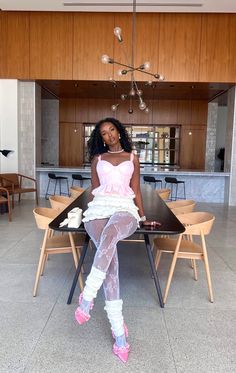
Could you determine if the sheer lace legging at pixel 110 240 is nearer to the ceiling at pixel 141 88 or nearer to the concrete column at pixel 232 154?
the concrete column at pixel 232 154

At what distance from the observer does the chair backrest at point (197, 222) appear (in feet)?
8.34

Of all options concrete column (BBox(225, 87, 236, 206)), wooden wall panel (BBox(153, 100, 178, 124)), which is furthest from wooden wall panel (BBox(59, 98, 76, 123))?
concrete column (BBox(225, 87, 236, 206))

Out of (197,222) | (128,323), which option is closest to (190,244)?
(197,222)

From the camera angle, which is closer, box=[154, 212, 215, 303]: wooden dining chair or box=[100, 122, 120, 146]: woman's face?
box=[100, 122, 120, 146]: woman's face

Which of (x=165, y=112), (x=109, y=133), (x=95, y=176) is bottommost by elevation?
(x=95, y=176)

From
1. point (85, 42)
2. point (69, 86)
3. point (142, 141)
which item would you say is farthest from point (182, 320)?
point (142, 141)

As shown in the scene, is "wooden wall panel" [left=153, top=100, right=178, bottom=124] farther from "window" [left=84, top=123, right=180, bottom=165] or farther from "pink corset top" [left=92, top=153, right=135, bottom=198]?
"pink corset top" [left=92, top=153, right=135, bottom=198]

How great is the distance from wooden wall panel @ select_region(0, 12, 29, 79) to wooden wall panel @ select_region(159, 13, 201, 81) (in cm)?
306

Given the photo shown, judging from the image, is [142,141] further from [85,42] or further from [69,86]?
[85,42]

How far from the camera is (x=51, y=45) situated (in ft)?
23.5

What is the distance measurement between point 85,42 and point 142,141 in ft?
14.6

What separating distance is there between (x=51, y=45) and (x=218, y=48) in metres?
3.75

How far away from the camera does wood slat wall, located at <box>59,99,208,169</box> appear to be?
34.1ft

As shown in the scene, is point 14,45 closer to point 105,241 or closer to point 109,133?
point 109,133
